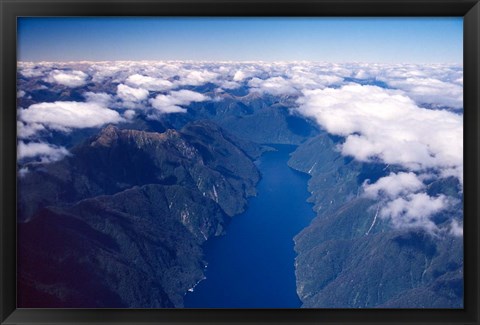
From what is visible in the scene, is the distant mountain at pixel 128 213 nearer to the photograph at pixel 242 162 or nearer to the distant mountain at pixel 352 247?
the photograph at pixel 242 162

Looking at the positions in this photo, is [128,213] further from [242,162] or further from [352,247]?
[352,247]

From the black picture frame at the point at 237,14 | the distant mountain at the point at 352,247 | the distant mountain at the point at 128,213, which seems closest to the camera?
the black picture frame at the point at 237,14

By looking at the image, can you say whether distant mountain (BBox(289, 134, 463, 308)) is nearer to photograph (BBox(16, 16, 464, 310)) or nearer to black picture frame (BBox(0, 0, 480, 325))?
photograph (BBox(16, 16, 464, 310))

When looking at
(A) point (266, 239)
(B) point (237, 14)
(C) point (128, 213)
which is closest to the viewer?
(B) point (237, 14)

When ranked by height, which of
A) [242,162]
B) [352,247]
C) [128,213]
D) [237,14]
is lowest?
[352,247]

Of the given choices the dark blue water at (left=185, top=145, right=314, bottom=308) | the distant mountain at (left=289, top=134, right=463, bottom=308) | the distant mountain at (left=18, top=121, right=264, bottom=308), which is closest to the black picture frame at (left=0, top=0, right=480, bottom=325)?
the distant mountain at (left=18, top=121, right=264, bottom=308)

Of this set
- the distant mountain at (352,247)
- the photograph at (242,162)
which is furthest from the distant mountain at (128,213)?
the distant mountain at (352,247)

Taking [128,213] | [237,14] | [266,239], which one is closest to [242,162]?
[266,239]

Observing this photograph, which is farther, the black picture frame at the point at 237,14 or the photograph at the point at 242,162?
the photograph at the point at 242,162

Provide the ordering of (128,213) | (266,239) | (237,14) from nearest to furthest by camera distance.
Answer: (237,14) → (128,213) → (266,239)
